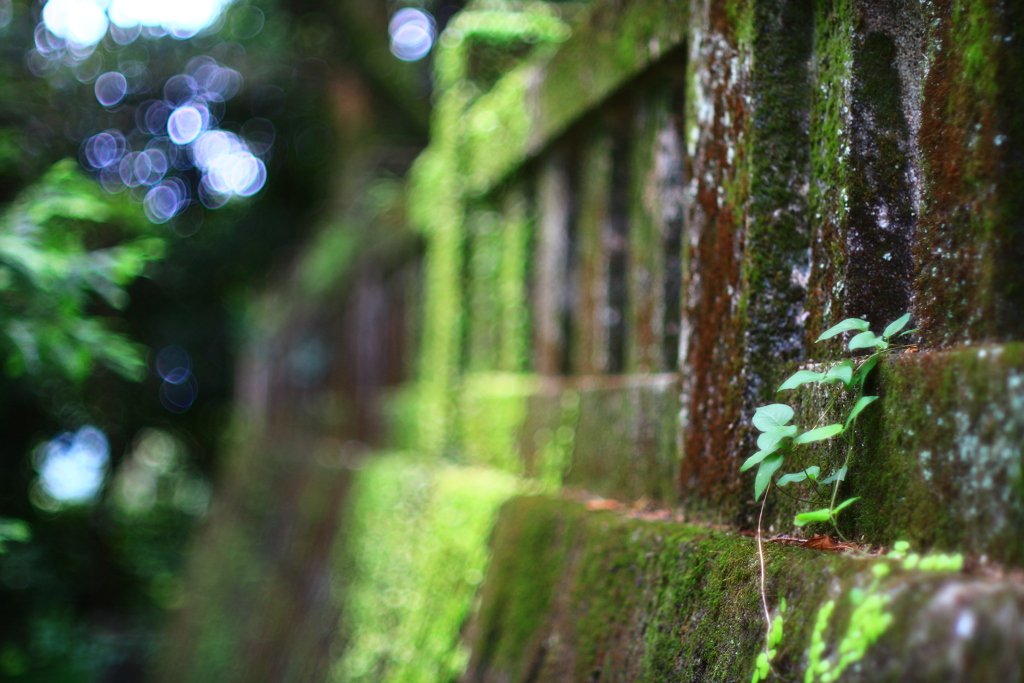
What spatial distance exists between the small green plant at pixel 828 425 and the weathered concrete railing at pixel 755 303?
0.17 ft

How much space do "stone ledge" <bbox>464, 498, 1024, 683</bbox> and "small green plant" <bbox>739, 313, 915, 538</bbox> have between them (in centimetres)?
14

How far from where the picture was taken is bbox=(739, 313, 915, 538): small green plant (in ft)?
4.91

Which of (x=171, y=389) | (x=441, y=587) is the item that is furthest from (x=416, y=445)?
(x=171, y=389)

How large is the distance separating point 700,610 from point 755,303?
2.29 feet

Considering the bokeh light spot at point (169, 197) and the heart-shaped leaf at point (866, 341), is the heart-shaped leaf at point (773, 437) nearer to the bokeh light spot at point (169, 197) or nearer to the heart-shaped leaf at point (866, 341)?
the heart-shaped leaf at point (866, 341)

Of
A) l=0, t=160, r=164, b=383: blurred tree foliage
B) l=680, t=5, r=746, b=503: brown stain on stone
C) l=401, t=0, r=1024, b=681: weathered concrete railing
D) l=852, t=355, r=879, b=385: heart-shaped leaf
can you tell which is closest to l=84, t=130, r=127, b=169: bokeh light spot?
l=0, t=160, r=164, b=383: blurred tree foliage

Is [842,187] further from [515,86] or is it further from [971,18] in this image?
[515,86]

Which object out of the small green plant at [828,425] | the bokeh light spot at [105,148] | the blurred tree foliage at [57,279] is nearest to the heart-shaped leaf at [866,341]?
the small green plant at [828,425]

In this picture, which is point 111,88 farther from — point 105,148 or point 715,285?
point 715,285

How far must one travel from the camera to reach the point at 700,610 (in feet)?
5.78

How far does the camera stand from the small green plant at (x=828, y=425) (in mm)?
1497

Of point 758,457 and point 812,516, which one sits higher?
point 758,457

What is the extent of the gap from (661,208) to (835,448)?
1111 millimetres

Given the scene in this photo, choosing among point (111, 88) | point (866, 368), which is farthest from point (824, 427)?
point (111, 88)
